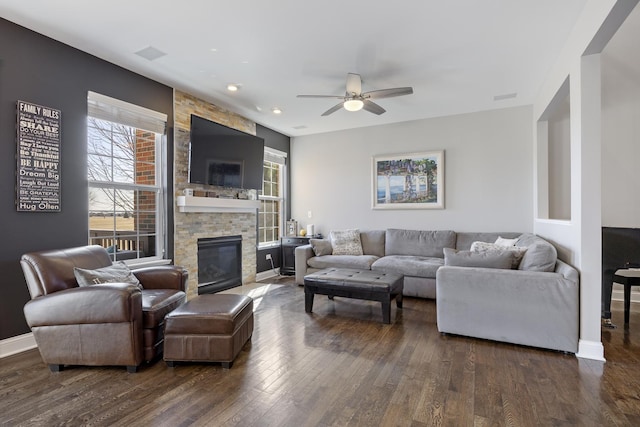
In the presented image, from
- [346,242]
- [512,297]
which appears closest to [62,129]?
[346,242]

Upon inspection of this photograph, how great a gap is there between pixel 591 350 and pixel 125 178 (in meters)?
4.71

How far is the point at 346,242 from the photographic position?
17.8ft

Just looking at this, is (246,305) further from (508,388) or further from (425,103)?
(425,103)

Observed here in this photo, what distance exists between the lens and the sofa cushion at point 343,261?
4.83m

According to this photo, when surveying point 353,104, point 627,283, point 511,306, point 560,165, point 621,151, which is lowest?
point 511,306

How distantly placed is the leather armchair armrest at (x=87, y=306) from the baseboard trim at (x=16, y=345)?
612 millimetres

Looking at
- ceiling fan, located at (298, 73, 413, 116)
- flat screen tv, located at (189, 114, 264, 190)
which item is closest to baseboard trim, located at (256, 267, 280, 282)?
flat screen tv, located at (189, 114, 264, 190)

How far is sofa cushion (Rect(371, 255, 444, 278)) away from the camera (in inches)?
168

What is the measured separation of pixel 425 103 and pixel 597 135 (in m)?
2.41

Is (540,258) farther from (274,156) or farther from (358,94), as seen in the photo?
(274,156)

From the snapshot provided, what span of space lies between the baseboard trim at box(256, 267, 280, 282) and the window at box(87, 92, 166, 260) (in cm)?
196

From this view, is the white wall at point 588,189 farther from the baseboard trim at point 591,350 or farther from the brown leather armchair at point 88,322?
the brown leather armchair at point 88,322

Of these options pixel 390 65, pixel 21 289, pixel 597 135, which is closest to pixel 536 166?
pixel 597 135

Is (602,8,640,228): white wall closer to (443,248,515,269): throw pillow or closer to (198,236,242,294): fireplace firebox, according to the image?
(443,248,515,269): throw pillow
